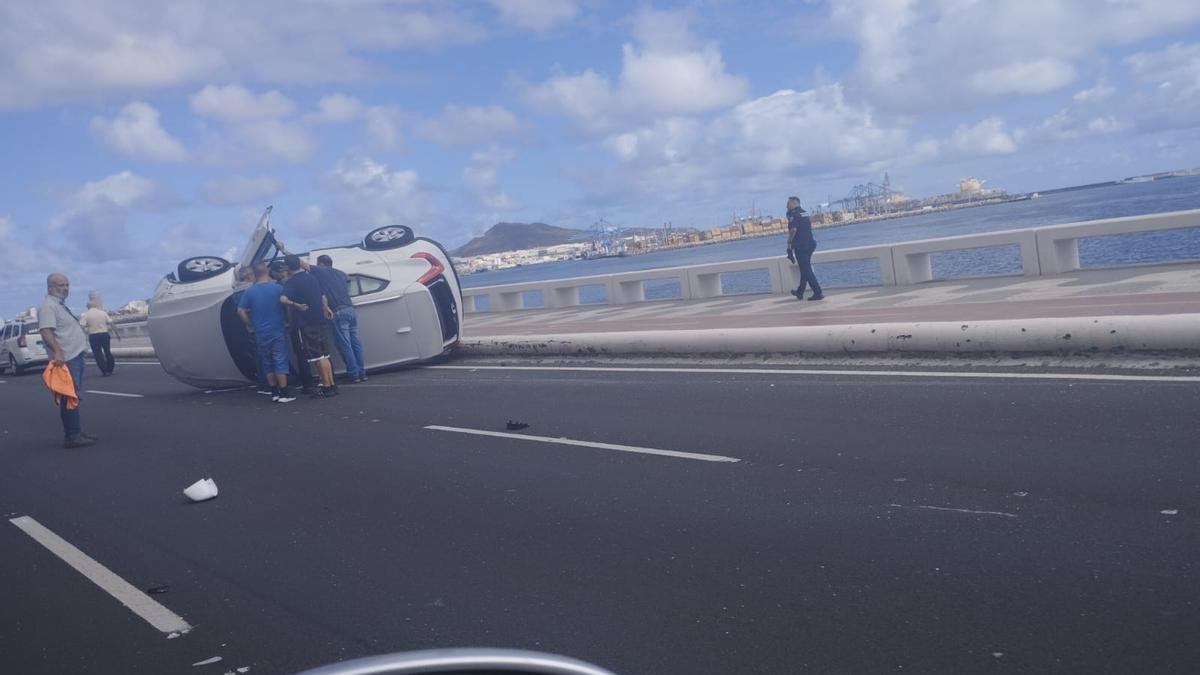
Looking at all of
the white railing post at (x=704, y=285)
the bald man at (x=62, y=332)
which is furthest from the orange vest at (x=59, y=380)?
the white railing post at (x=704, y=285)

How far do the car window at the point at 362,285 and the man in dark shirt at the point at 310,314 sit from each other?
1019mm

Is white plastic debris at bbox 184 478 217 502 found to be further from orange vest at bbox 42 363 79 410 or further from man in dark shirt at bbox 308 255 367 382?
man in dark shirt at bbox 308 255 367 382

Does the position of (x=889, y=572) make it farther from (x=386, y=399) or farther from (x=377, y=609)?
(x=386, y=399)

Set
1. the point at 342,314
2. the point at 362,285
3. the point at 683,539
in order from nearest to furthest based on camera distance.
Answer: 1. the point at 683,539
2. the point at 342,314
3. the point at 362,285

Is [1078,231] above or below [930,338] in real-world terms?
above

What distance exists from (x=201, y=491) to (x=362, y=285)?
7.35 meters

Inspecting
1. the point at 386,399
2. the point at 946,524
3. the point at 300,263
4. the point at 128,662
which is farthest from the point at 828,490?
the point at 300,263

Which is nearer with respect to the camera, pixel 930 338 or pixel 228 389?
pixel 930 338

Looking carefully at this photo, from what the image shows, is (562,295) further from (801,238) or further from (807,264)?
(801,238)

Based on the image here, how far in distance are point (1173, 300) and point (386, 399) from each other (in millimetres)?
9550

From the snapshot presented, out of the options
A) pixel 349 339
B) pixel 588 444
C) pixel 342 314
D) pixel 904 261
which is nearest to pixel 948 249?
pixel 904 261

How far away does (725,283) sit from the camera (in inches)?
1280

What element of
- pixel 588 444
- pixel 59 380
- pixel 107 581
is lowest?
pixel 588 444

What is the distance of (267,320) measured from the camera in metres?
14.6
